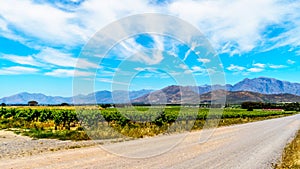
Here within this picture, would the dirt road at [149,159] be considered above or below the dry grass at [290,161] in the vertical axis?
above

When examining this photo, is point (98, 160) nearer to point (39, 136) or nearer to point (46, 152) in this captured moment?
point (46, 152)

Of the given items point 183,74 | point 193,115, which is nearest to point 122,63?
point 183,74

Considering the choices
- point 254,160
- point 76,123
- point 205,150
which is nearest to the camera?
point 254,160

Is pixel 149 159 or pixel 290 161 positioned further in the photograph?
pixel 290 161

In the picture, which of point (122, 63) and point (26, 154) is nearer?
point (26, 154)

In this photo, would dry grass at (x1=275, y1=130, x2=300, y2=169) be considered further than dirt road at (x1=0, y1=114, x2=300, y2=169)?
Yes

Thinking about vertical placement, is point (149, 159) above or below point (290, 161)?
above

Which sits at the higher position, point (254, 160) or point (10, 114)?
point (10, 114)

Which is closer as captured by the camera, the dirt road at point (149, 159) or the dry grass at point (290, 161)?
the dirt road at point (149, 159)

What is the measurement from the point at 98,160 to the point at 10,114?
140 feet

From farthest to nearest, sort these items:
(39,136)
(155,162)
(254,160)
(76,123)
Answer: (76,123)
(39,136)
(254,160)
(155,162)

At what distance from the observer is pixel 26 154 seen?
13.5m

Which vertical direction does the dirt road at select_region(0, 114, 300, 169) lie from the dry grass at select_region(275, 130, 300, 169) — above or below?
above

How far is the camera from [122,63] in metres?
17.4
